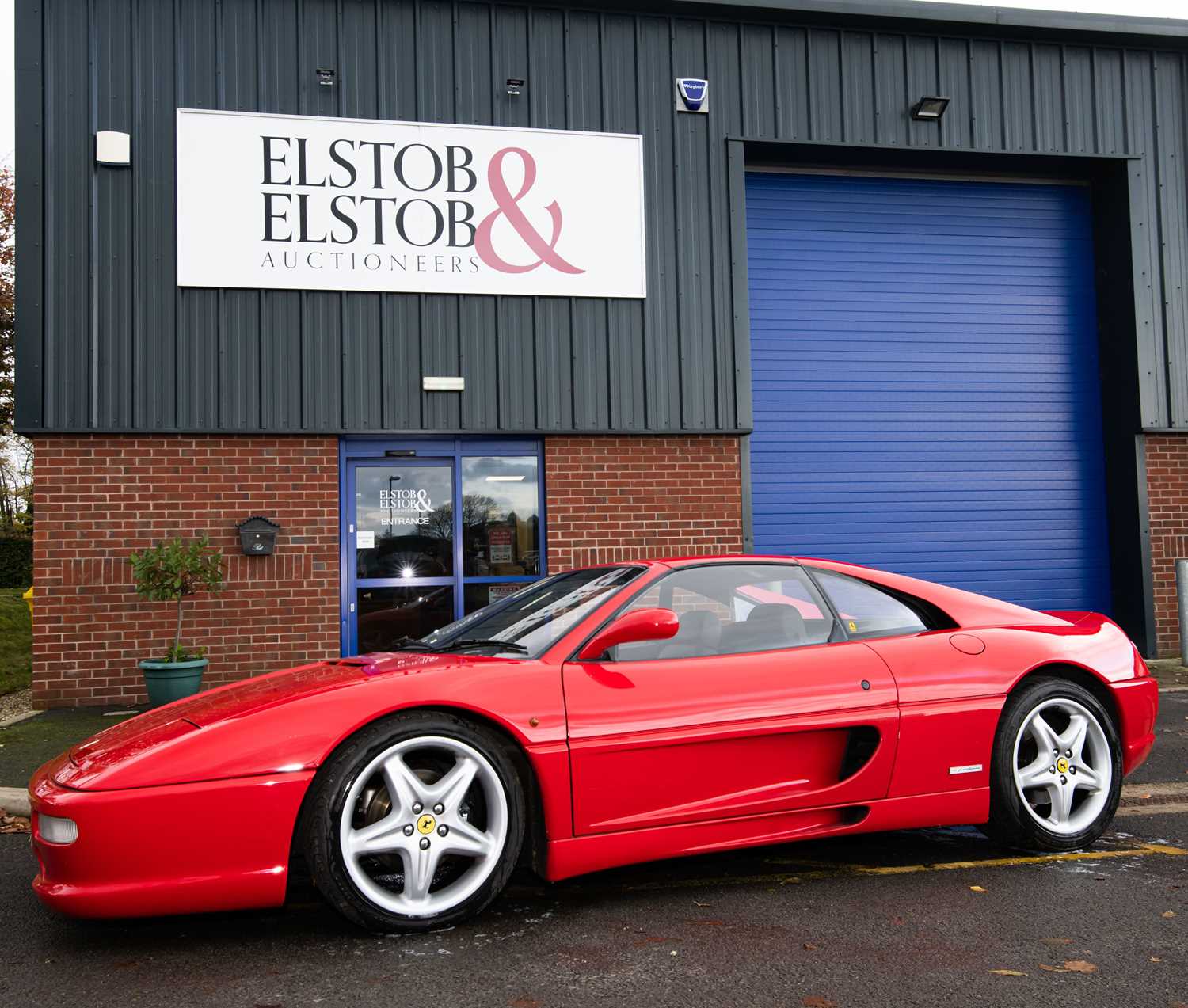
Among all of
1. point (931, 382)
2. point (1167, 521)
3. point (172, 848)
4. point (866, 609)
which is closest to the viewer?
point (172, 848)

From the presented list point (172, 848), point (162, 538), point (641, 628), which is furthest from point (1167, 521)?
point (172, 848)

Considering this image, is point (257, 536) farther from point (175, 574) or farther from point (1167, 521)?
point (1167, 521)

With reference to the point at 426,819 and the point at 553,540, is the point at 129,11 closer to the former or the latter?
the point at 553,540

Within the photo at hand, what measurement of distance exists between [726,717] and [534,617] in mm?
877

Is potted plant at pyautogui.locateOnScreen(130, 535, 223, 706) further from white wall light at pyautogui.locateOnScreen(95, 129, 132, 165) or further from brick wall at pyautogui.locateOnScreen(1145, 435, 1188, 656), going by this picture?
brick wall at pyautogui.locateOnScreen(1145, 435, 1188, 656)

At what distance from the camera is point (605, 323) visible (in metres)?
9.77

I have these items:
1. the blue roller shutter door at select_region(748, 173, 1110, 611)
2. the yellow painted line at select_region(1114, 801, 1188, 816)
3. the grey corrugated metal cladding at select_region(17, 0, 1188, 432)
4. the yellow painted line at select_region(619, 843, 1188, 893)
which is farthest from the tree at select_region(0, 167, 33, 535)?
the yellow painted line at select_region(1114, 801, 1188, 816)

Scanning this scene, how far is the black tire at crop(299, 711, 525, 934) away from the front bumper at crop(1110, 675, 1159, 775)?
2.58 m

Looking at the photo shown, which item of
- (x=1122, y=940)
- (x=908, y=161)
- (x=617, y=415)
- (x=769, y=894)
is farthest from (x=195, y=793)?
(x=908, y=161)

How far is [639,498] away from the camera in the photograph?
9789mm

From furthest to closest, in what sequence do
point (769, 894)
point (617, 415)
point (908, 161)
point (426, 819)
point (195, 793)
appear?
1. point (908, 161)
2. point (617, 415)
3. point (769, 894)
4. point (426, 819)
5. point (195, 793)

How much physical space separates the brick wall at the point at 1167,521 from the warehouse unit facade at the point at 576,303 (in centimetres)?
4

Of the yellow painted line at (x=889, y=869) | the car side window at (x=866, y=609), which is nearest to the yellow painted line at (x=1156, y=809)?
the yellow painted line at (x=889, y=869)

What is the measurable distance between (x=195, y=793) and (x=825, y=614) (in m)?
2.38
